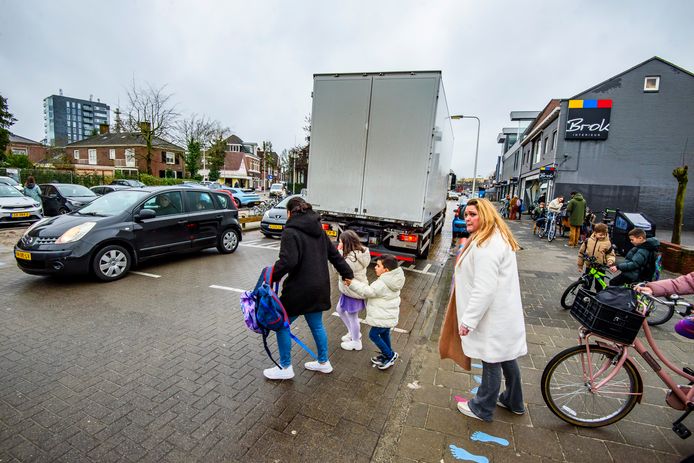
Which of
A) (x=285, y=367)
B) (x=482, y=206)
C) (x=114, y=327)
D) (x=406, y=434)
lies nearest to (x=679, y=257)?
(x=482, y=206)

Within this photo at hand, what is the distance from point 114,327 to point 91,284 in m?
2.16

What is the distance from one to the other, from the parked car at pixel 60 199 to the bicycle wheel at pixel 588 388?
1569cm

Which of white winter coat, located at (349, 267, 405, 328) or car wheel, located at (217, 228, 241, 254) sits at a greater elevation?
white winter coat, located at (349, 267, 405, 328)

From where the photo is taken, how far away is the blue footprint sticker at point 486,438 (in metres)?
2.55

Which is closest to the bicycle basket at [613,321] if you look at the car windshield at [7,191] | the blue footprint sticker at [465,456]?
the blue footprint sticker at [465,456]

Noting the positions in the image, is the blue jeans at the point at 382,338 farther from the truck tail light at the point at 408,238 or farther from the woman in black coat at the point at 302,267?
the truck tail light at the point at 408,238

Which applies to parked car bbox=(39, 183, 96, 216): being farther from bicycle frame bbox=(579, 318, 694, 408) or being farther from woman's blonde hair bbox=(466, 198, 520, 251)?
bicycle frame bbox=(579, 318, 694, 408)

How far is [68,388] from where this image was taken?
302 centimetres

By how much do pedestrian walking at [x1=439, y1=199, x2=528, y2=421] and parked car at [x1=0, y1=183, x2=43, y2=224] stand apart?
562 inches

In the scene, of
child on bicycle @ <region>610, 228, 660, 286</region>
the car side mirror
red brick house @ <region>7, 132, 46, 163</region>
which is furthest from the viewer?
red brick house @ <region>7, 132, 46, 163</region>

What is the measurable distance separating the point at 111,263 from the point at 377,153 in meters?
5.38

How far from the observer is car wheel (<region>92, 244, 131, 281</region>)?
586 centimetres

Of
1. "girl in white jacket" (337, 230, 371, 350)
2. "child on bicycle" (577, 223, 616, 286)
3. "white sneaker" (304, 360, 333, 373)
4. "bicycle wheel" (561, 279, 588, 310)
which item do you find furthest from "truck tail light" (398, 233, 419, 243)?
"white sneaker" (304, 360, 333, 373)

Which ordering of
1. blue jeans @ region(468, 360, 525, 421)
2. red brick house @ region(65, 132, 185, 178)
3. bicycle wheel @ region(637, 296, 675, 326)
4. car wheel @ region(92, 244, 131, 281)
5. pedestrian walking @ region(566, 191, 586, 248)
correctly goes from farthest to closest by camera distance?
red brick house @ region(65, 132, 185, 178) < pedestrian walking @ region(566, 191, 586, 248) < car wheel @ region(92, 244, 131, 281) < bicycle wheel @ region(637, 296, 675, 326) < blue jeans @ region(468, 360, 525, 421)
